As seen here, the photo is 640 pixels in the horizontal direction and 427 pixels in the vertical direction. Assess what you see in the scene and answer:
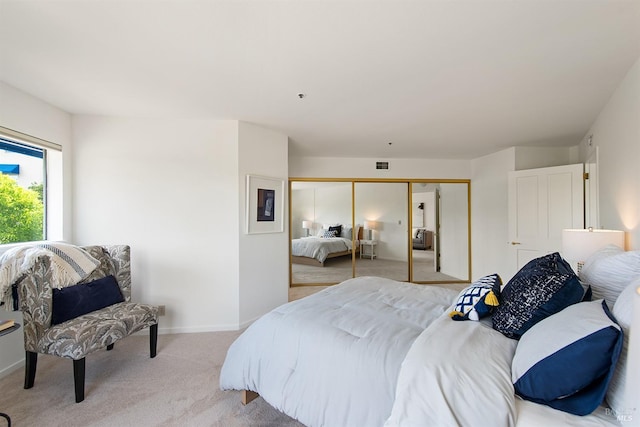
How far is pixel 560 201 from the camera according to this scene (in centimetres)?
349

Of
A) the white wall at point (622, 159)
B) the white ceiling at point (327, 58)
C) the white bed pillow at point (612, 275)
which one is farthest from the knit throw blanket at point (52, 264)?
the white wall at point (622, 159)

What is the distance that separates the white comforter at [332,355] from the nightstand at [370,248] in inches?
122

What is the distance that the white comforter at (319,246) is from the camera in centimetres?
→ 504

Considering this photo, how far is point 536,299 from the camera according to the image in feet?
4.44

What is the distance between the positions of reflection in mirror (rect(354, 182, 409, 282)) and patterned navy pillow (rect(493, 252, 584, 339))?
3.59 meters

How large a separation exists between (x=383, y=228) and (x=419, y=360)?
413cm

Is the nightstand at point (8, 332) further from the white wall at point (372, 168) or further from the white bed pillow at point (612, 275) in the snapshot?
the white wall at point (372, 168)

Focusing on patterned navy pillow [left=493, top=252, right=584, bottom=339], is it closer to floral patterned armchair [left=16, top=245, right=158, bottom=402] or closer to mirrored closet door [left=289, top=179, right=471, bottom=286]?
floral patterned armchair [left=16, top=245, right=158, bottom=402]

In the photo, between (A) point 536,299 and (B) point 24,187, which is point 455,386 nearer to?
(A) point 536,299

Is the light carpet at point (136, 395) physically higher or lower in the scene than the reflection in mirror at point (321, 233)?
lower

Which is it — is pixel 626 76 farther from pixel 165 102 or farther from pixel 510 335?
pixel 165 102

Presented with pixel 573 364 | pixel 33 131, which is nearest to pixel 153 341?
pixel 33 131

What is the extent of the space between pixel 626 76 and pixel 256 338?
3469 mm

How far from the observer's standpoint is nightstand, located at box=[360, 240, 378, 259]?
5.17 metres
